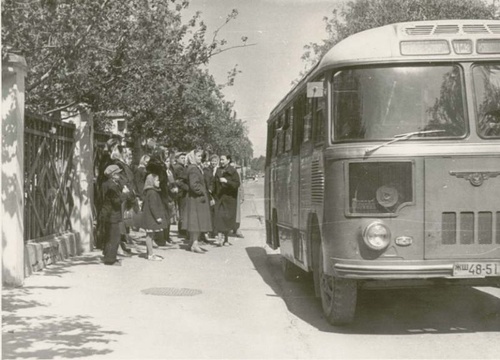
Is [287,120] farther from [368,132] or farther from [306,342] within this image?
[306,342]

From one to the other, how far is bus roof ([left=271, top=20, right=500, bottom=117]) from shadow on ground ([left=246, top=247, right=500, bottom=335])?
259cm

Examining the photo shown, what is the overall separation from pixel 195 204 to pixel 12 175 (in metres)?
5.38

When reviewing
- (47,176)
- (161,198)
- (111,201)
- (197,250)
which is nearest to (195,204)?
(197,250)

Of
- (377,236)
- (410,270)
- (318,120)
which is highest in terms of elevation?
(318,120)

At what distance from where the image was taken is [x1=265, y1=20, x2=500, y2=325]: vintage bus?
7.24 m

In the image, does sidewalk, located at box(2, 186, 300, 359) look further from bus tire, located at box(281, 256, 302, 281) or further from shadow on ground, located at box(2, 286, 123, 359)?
bus tire, located at box(281, 256, 302, 281)

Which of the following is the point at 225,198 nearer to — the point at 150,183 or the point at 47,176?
the point at 150,183

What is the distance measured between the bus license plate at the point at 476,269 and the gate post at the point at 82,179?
28.7 feet

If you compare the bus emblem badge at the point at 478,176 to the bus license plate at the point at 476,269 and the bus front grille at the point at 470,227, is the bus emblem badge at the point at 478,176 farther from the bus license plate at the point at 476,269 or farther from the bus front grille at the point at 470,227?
the bus license plate at the point at 476,269

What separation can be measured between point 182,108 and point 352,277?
17.5m

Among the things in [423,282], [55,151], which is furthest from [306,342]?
[55,151]

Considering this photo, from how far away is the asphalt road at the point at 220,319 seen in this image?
680 centimetres

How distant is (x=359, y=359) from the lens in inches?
256

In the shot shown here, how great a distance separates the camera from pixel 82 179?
1469 cm
